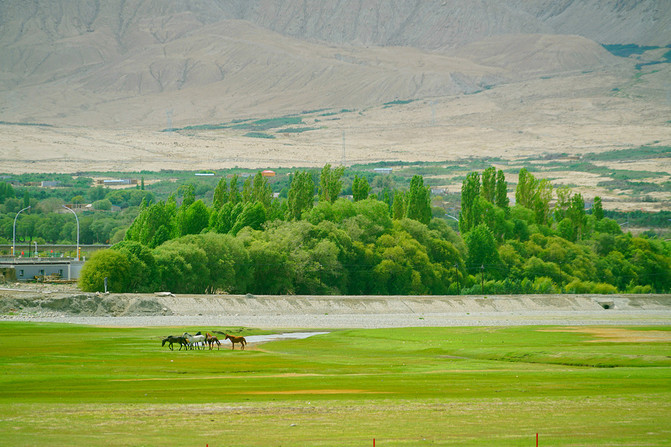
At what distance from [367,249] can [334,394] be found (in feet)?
276

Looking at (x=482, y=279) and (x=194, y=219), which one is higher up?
(x=194, y=219)

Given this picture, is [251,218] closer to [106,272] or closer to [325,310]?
[325,310]

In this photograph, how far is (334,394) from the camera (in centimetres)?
3014

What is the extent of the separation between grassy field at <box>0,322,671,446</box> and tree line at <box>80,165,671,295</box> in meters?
44.7

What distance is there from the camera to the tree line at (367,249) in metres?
98.7

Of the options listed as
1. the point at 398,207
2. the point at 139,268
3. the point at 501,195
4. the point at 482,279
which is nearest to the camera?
the point at 139,268

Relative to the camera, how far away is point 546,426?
2381 centimetres

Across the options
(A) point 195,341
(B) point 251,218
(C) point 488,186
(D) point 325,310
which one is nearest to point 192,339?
(A) point 195,341

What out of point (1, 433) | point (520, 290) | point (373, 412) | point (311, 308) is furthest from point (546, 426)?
point (520, 290)

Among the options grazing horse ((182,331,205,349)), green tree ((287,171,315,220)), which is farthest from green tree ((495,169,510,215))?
grazing horse ((182,331,205,349))

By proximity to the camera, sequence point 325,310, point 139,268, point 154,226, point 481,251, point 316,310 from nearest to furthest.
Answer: point 139,268 < point 316,310 < point 325,310 < point 154,226 < point 481,251

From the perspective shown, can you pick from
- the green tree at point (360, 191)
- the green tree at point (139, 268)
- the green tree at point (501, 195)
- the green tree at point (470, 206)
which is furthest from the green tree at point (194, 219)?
the green tree at point (501, 195)

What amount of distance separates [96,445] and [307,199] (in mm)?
108616

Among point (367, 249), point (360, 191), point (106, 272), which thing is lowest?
point (106, 272)
